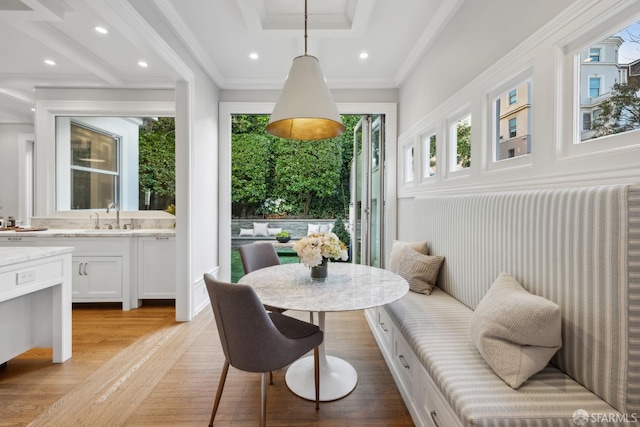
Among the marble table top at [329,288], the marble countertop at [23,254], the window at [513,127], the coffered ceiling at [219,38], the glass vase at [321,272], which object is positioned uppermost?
the coffered ceiling at [219,38]

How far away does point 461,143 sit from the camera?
231 cm

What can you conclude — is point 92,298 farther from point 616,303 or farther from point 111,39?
point 616,303

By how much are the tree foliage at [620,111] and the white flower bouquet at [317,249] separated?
4.43 feet

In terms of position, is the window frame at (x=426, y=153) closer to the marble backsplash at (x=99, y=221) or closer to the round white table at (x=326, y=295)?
the round white table at (x=326, y=295)

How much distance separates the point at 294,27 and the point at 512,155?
2.08 m

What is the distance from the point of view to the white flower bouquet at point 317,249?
1.79m

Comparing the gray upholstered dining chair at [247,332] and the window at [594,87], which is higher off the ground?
the window at [594,87]

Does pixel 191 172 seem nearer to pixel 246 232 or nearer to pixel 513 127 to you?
pixel 513 127

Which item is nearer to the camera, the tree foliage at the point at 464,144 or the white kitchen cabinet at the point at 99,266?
the tree foliage at the point at 464,144

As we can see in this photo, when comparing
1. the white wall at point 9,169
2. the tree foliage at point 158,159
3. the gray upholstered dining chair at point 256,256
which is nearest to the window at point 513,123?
the gray upholstered dining chair at point 256,256

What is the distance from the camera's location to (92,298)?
127 inches

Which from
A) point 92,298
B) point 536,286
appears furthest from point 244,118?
point 536,286

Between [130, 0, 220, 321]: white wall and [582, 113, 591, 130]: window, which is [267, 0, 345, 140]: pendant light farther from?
[130, 0, 220, 321]: white wall

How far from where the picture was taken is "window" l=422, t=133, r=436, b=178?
9.36ft
